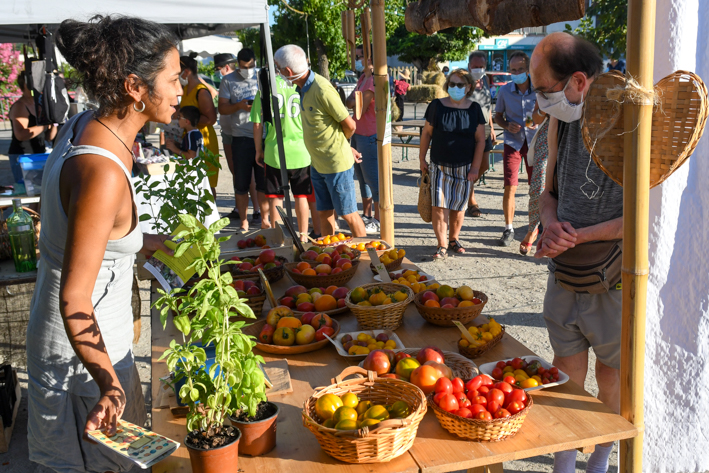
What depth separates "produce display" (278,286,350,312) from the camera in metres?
2.51

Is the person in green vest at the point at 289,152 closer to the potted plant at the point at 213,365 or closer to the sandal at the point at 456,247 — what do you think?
the sandal at the point at 456,247

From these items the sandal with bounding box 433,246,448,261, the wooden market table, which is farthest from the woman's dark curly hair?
the sandal with bounding box 433,246,448,261

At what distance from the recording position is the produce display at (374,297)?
2.35m

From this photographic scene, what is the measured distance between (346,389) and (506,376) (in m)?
0.51

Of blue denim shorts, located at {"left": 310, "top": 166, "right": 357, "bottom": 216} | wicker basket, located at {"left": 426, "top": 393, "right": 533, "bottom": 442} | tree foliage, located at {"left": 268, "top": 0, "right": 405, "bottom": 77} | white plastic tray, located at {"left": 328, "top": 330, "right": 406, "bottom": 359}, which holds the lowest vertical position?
wicker basket, located at {"left": 426, "top": 393, "right": 533, "bottom": 442}

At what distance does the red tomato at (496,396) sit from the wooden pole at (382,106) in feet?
6.60

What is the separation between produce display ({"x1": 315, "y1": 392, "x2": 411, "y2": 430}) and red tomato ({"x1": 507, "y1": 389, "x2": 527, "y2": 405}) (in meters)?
0.29

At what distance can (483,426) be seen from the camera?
1552mm

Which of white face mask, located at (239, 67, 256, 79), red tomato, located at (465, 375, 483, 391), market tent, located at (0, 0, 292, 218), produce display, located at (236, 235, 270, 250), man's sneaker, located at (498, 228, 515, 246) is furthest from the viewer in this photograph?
white face mask, located at (239, 67, 256, 79)

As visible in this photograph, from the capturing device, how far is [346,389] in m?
1.72

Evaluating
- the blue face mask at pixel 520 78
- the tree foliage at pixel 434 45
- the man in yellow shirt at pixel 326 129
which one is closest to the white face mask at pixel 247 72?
the man in yellow shirt at pixel 326 129

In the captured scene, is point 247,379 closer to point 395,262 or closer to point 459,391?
point 459,391

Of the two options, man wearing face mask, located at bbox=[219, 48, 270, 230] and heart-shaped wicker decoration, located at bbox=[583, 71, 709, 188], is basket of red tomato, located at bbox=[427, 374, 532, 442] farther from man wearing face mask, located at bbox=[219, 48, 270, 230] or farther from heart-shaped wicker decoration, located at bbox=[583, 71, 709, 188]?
man wearing face mask, located at bbox=[219, 48, 270, 230]

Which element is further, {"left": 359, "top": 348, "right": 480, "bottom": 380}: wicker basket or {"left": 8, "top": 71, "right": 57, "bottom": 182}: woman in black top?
{"left": 8, "top": 71, "right": 57, "bottom": 182}: woman in black top
